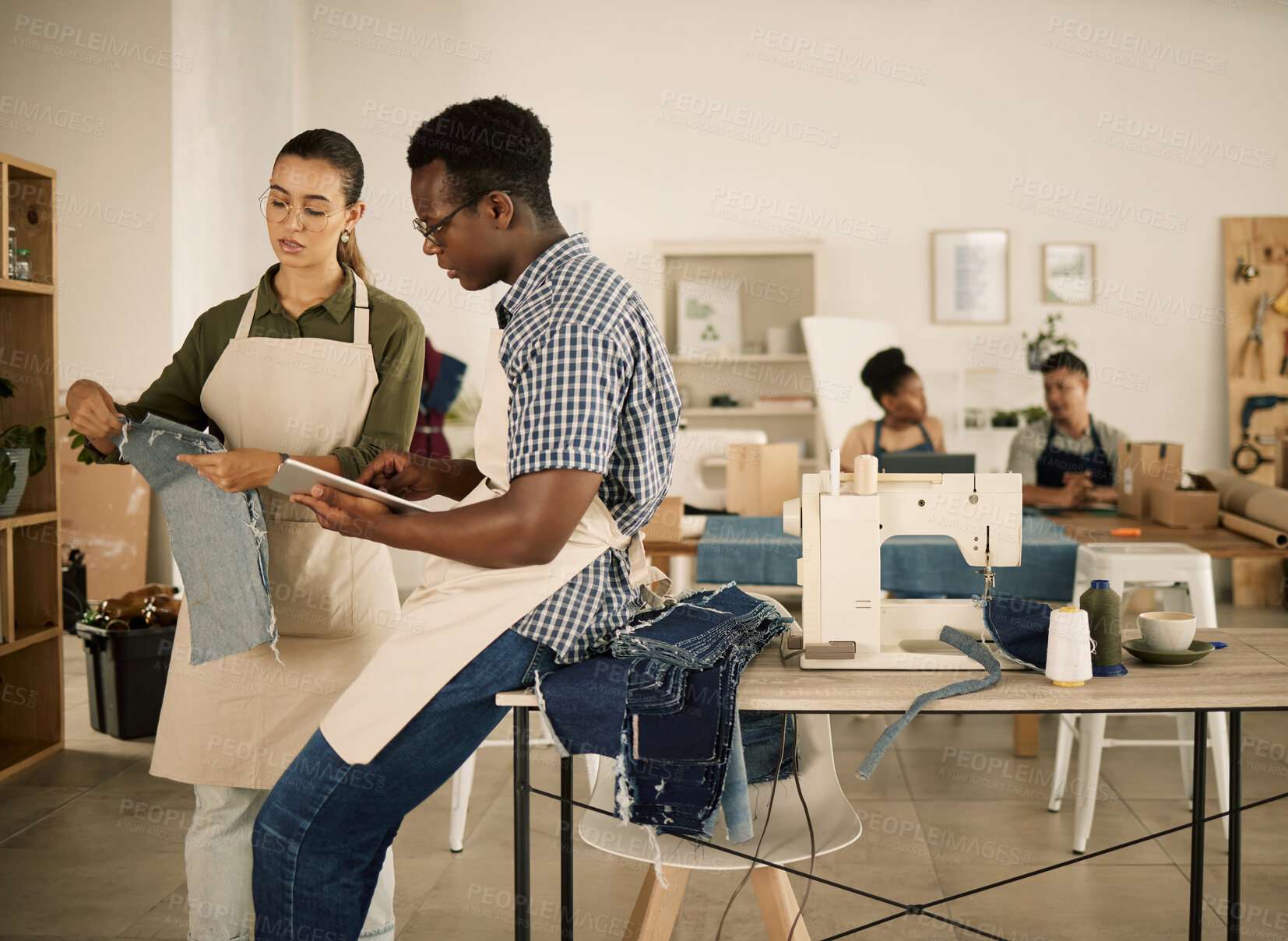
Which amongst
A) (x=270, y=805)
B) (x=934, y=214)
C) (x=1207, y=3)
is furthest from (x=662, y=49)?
(x=270, y=805)

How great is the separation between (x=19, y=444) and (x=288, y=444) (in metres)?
2.08

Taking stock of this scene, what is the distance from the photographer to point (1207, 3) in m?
6.81

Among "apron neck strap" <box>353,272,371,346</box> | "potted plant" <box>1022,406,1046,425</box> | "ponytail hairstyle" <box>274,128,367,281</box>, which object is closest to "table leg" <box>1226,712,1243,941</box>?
"apron neck strap" <box>353,272,371,346</box>

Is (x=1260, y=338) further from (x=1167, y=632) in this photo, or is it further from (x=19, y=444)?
(x=19, y=444)

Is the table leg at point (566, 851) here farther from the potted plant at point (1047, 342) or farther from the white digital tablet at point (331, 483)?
the potted plant at point (1047, 342)

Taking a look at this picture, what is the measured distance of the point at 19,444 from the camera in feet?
12.1

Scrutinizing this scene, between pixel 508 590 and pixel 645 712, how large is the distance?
26 centimetres

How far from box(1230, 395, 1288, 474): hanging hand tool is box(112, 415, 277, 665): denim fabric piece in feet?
19.9

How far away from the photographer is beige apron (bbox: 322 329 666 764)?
1.51 m

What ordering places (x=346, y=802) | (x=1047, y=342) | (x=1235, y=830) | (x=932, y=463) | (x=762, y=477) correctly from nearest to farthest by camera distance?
1. (x=346, y=802)
2. (x=1235, y=830)
3. (x=932, y=463)
4. (x=762, y=477)
5. (x=1047, y=342)

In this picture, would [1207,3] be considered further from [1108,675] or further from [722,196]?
[1108,675]

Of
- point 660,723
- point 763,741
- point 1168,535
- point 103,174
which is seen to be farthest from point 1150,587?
point 103,174

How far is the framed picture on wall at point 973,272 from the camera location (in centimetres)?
691

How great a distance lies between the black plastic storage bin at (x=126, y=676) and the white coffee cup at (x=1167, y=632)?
11.0 feet
